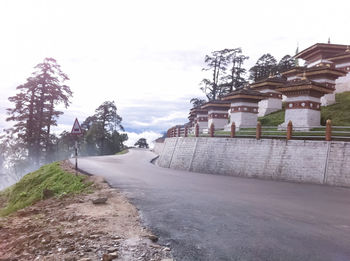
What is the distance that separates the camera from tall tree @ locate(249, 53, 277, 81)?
49862 millimetres

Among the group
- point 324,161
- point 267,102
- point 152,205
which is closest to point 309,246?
point 152,205

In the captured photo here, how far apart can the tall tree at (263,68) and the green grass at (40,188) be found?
43858 millimetres

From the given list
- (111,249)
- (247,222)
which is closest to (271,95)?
(247,222)

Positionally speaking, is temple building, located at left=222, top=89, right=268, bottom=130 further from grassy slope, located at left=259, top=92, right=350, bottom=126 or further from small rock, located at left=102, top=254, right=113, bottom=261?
small rock, located at left=102, top=254, right=113, bottom=261

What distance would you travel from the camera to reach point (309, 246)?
15.4 feet

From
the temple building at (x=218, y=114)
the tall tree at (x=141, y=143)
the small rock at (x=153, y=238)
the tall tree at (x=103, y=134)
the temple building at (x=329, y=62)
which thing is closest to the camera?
the small rock at (x=153, y=238)

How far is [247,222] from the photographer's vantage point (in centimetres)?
605

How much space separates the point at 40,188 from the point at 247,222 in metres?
12.5

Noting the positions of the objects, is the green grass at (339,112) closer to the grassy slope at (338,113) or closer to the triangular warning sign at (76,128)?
the grassy slope at (338,113)

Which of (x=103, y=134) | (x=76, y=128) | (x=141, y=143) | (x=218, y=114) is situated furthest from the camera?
(x=141, y=143)

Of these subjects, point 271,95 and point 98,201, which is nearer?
point 98,201

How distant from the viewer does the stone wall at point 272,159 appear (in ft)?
41.9

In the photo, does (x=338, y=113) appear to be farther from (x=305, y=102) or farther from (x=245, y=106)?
(x=245, y=106)

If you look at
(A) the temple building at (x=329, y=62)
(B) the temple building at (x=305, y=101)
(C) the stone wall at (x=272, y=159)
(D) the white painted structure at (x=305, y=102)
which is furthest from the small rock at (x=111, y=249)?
(A) the temple building at (x=329, y=62)
